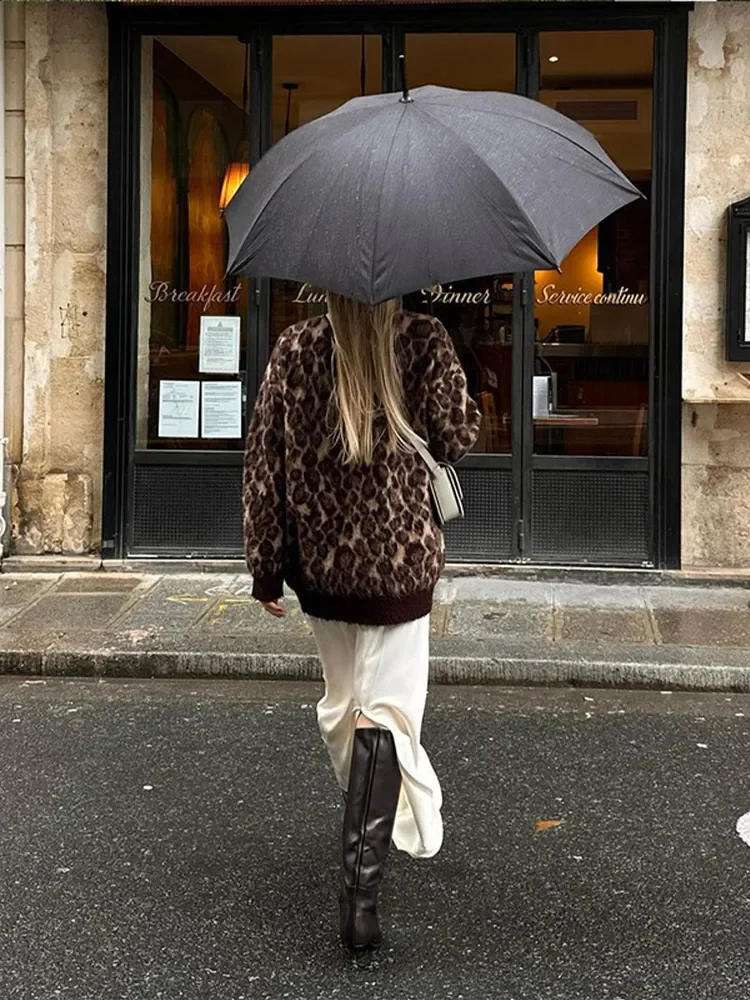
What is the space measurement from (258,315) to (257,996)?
6.12 m

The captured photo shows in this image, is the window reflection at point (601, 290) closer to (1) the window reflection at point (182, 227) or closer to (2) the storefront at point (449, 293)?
(2) the storefront at point (449, 293)

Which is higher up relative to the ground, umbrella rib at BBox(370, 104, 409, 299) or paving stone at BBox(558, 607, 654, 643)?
umbrella rib at BBox(370, 104, 409, 299)

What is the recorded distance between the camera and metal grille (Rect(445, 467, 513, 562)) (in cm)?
864

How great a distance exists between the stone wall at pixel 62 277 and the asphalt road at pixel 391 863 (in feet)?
9.94

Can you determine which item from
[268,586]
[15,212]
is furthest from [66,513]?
[268,586]

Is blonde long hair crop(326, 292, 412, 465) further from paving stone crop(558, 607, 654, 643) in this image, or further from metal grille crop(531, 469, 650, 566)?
metal grille crop(531, 469, 650, 566)

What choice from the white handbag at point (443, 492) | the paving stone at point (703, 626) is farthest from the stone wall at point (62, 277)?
the white handbag at point (443, 492)

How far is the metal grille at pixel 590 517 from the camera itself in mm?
8562

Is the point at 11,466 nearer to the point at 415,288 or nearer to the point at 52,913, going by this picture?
the point at 52,913

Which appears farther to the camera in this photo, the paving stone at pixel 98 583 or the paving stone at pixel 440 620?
the paving stone at pixel 98 583

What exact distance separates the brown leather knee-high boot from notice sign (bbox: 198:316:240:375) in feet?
18.7

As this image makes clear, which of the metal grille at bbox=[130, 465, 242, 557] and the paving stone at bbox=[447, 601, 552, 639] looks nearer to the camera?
the paving stone at bbox=[447, 601, 552, 639]

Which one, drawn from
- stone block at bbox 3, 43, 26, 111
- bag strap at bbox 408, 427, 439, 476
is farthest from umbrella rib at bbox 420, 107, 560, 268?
stone block at bbox 3, 43, 26, 111

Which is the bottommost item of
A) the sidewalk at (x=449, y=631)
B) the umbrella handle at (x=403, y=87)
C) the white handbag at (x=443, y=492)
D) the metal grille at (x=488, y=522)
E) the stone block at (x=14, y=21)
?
the sidewalk at (x=449, y=631)
